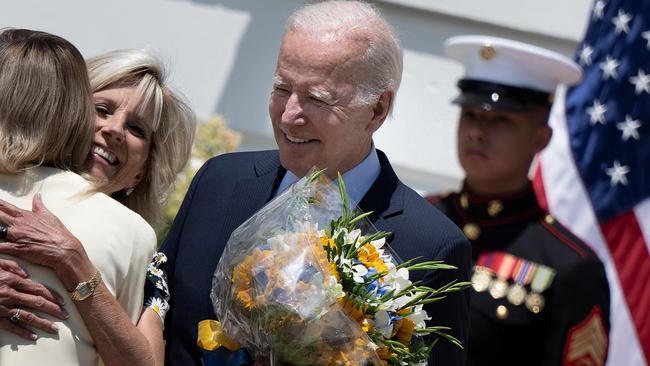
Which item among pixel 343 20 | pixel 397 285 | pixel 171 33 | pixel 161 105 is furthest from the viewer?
pixel 171 33

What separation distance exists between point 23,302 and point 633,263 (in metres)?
3.50

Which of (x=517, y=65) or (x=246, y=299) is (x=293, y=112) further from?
(x=517, y=65)

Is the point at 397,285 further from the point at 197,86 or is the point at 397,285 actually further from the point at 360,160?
the point at 197,86

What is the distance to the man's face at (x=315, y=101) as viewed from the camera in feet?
10.2

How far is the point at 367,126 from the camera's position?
3.27 m

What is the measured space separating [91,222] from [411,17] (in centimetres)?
390

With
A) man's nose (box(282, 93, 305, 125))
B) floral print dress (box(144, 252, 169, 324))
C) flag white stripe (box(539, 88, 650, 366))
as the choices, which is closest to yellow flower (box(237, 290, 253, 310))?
floral print dress (box(144, 252, 169, 324))

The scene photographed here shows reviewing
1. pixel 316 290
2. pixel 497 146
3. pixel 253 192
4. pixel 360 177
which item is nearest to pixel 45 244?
pixel 316 290

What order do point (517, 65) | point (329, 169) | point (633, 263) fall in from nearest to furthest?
point (329, 169), point (517, 65), point (633, 263)

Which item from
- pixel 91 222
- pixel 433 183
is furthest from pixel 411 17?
pixel 91 222

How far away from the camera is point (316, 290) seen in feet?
8.48

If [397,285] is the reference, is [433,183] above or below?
below

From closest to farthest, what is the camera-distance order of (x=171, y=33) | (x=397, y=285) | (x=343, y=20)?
(x=397, y=285), (x=343, y=20), (x=171, y=33)

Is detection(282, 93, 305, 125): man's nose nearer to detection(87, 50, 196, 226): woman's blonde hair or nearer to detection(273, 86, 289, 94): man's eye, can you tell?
detection(273, 86, 289, 94): man's eye
